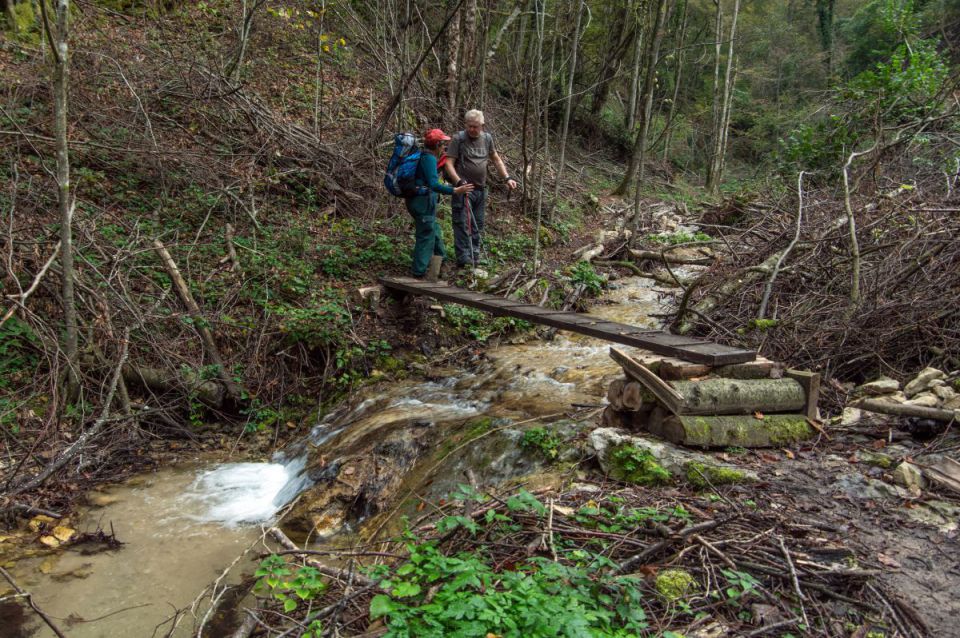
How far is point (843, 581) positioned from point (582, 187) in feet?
45.0

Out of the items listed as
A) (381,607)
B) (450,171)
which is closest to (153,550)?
(381,607)

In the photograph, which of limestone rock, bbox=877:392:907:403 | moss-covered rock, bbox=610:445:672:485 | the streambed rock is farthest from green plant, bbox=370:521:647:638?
limestone rock, bbox=877:392:907:403

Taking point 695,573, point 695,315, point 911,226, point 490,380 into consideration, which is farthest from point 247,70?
point 695,573

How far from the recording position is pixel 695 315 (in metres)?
6.61

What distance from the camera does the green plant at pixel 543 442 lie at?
4.34 meters

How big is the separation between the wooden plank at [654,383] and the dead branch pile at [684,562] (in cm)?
76

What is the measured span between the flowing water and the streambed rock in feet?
2.24

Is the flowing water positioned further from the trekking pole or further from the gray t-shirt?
the gray t-shirt

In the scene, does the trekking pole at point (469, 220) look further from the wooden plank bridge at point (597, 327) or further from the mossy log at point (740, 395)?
Answer: the mossy log at point (740, 395)

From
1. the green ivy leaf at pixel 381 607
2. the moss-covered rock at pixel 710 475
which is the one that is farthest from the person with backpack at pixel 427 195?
the green ivy leaf at pixel 381 607

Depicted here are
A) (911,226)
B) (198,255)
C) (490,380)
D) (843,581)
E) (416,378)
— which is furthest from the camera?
(198,255)

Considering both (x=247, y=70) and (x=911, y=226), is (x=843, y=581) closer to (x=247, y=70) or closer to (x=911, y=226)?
(x=911, y=226)

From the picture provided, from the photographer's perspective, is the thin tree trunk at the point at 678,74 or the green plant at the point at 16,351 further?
the thin tree trunk at the point at 678,74

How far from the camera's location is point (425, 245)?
308 inches
